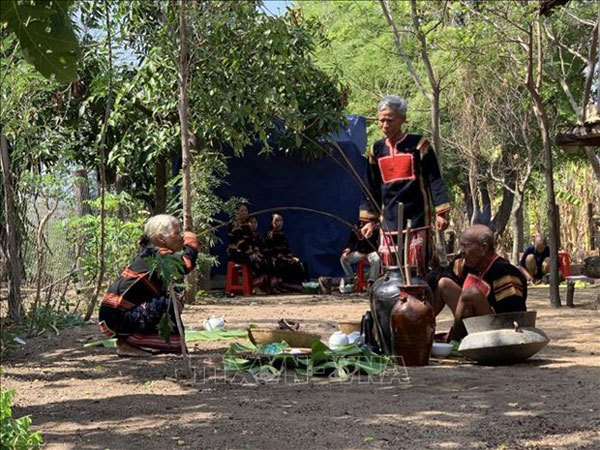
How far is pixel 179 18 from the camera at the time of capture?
1001 centimetres

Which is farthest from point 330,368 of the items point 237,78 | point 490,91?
point 490,91

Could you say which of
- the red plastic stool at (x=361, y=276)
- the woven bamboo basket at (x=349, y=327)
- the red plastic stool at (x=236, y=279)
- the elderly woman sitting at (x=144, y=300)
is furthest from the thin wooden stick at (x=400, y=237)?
the red plastic stool at (x=361, y=276)

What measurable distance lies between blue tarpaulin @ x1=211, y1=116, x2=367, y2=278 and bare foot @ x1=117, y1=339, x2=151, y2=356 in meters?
7.91

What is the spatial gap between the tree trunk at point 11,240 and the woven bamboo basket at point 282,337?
2.21m

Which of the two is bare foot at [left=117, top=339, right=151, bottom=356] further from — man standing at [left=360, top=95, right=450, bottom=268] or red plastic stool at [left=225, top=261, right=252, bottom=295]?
red plastic stool at [left=225, top=261, right=252, bottom=295]

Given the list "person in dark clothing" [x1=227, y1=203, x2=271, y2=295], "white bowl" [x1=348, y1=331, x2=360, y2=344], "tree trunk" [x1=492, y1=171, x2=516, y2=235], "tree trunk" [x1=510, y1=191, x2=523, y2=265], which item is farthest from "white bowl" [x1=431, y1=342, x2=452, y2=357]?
"tree trunk" [x1=492, y1=171, x2=516, y2=235]

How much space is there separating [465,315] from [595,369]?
36.9 inches

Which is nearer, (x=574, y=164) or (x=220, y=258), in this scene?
(x=220, y=258)

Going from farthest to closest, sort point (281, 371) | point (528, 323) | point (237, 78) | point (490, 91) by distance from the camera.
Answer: point (490, 91) → point (237, 78) → point (528, 323) → point (281, 371)

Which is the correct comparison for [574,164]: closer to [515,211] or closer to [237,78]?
[515,211]

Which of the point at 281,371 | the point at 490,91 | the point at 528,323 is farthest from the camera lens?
the point at 490,91

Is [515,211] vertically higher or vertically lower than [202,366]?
higher

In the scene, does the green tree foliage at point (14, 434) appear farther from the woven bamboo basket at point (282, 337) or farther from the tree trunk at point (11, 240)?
the tree trunk at point (11, 240)

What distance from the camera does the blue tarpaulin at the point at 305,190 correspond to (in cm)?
1479
